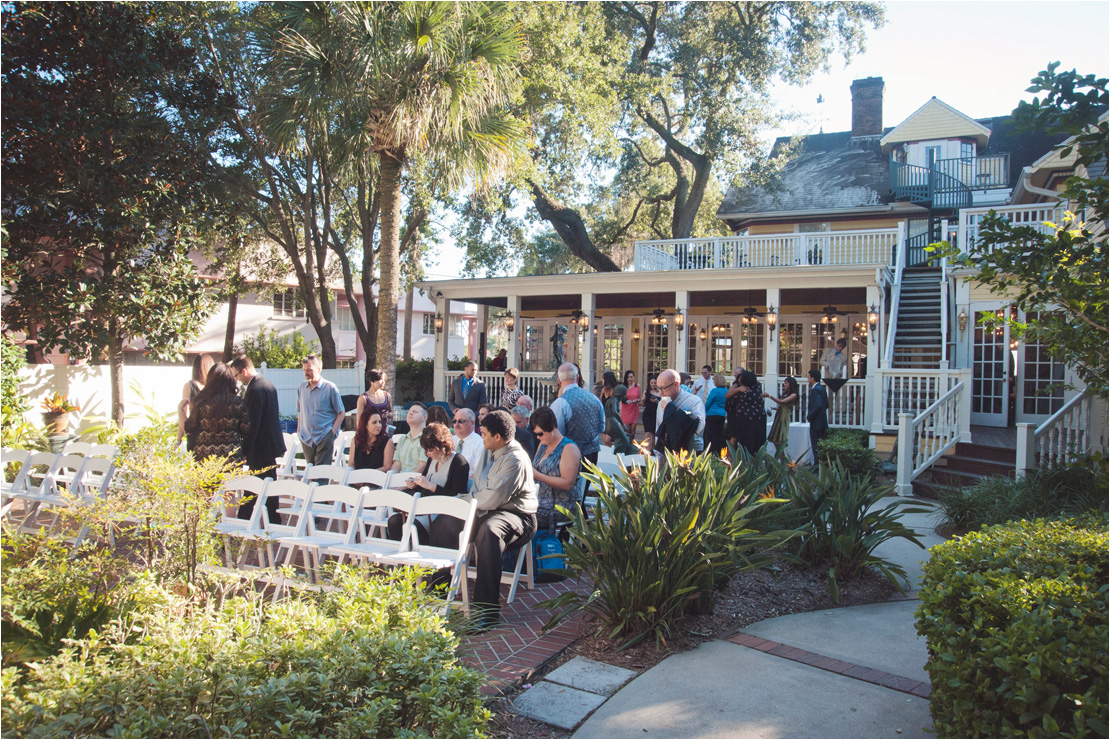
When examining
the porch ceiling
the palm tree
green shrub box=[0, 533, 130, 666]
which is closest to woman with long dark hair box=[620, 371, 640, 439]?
the porch ceiling

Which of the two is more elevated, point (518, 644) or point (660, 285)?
point (660, 285)

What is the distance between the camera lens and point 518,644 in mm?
4426

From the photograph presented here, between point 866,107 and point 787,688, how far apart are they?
27.0 metres

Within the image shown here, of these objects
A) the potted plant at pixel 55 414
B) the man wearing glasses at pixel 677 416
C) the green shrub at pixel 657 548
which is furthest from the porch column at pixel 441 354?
the green shrub at pixel 657 548

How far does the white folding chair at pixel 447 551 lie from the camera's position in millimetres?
4645

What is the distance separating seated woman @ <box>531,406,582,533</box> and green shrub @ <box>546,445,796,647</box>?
0.61 meters

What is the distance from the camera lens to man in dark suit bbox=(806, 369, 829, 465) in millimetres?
10922

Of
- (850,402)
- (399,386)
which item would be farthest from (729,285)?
(399,386)

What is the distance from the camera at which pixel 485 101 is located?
11625mm

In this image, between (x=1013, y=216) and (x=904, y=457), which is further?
(x=1013, y=216)

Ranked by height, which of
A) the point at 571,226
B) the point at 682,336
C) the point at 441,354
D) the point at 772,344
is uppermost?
the point at 571,226

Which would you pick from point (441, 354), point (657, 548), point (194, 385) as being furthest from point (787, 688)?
point (441, 354)

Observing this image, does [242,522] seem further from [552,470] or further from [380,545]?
[552,470]

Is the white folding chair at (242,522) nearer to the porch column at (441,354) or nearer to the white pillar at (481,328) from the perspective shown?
the porch column at (441,354)
